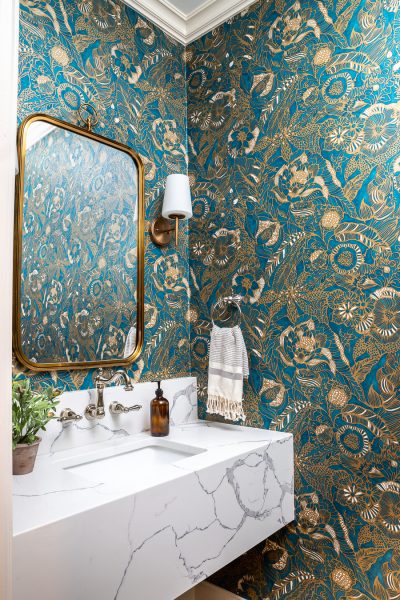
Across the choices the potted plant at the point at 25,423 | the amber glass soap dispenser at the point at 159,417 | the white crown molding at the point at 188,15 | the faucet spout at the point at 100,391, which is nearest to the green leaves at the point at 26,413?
the potted plant at the point at 25,423

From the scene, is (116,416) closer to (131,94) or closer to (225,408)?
(225,408)

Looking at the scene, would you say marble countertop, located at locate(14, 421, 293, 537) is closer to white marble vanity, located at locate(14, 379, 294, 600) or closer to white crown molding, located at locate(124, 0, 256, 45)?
white marble vanity, located at locate(14, 379, 294, 600)

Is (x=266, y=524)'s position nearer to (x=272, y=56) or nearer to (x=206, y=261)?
(x=206, y=261)

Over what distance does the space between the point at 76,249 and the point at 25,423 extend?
0.68 meters

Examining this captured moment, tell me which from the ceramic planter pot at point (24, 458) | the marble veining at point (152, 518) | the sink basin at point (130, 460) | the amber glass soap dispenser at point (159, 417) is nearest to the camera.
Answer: the marble veining at point (152, 518)

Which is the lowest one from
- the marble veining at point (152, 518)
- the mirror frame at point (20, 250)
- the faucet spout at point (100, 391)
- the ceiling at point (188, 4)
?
the marble veining at point (152, 518)

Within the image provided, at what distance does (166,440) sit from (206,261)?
33.7 inches

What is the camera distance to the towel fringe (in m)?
1.80

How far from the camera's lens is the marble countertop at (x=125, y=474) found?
1.01 meters

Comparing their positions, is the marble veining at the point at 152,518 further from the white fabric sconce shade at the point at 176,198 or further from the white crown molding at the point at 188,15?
the white crown molding at the point at 188,15

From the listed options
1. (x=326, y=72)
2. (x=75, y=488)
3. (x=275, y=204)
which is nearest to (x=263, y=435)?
(x=75, y=488)

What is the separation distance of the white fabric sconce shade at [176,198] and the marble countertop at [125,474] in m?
0.95

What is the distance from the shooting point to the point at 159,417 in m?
1.74

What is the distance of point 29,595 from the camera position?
2.98 feet
